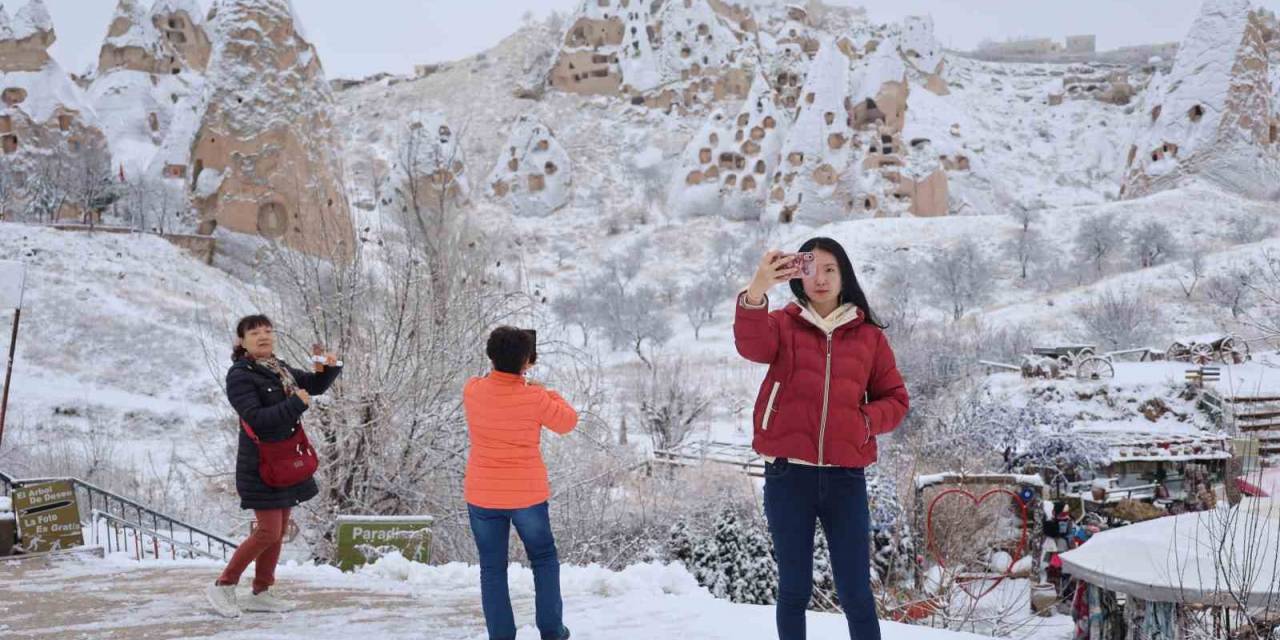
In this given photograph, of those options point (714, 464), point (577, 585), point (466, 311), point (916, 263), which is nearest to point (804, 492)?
point (577, 585)

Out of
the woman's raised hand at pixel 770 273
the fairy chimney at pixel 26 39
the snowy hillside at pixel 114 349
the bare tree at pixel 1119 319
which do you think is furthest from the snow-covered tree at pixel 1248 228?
the fairy chimney at pixel 26 39

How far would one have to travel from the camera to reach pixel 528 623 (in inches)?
140

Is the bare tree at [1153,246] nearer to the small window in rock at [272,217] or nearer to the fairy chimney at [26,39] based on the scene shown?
the small window in rock at [272,217]

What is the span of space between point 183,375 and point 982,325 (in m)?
17.4

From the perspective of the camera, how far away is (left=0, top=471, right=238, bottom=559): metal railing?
6.75 m

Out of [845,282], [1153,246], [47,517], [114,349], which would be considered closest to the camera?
[845,282]

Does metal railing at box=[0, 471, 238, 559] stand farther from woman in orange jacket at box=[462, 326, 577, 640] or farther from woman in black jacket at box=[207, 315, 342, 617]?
woman in orange jacket at box=[462, 326, 577, 640]

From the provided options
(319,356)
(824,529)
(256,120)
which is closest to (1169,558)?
(824,529)

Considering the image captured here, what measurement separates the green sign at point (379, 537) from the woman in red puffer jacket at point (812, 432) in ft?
10.9

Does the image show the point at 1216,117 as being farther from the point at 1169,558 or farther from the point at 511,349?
the point at 511,349

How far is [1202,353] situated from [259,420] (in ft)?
50.0

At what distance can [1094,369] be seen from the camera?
1453 centimetres

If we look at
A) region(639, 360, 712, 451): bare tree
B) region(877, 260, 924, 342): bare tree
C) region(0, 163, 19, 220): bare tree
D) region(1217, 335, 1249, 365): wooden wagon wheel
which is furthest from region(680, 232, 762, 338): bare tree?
region(0, 163, 19, 220): bare tree

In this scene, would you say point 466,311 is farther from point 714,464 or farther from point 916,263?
point 916,263
